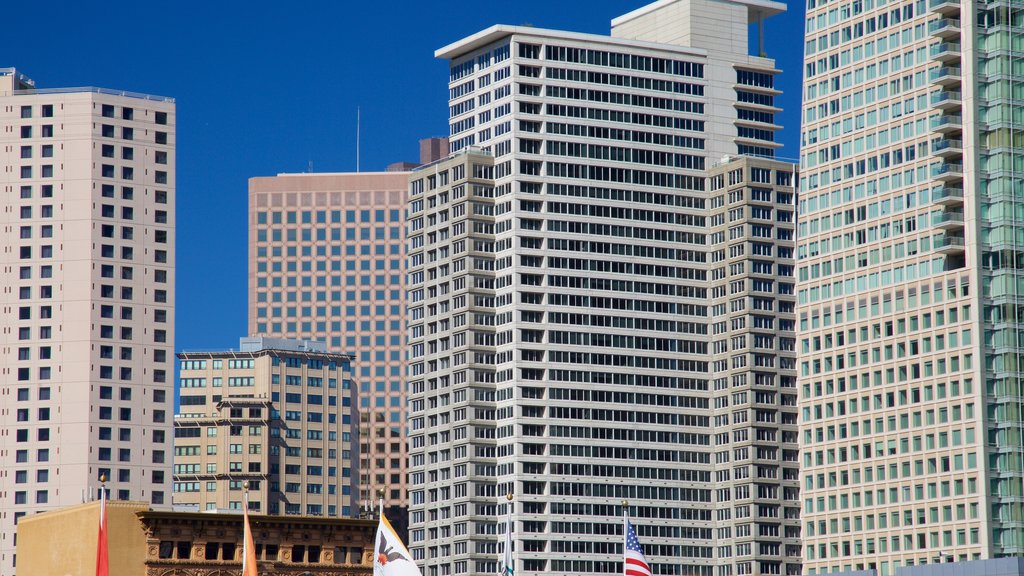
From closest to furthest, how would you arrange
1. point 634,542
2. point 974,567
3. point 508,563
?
point 634,542 → point 508,563 → point 974,567

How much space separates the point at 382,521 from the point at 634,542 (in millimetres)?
28879

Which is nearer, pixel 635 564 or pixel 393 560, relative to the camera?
pixel 393 560

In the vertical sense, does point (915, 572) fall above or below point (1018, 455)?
below

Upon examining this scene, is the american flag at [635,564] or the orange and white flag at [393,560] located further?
the american flag at [635,564]

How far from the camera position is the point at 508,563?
126438 mm

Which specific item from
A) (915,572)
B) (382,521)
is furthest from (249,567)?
(915,572)

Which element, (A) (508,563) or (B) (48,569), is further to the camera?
(B) (48,569)

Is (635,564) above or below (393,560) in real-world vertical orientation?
below

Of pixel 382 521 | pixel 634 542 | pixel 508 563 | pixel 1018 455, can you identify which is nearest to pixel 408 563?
pixel 382 521

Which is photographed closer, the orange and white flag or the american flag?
the orange and white flag

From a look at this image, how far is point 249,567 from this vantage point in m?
104

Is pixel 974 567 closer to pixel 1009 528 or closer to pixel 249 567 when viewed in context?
pixel 1009 528

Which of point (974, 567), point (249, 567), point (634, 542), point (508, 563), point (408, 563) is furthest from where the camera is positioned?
point (974, 567)

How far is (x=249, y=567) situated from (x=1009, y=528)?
115 m
